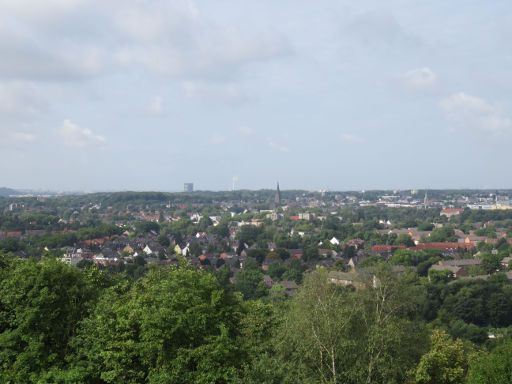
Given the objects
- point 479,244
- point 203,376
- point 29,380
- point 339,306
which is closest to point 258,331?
point 339,306

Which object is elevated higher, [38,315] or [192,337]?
[38,315]

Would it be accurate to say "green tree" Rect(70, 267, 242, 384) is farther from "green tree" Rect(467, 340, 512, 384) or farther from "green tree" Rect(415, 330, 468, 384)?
"green tree" Rect(415, 330, 468, 384)

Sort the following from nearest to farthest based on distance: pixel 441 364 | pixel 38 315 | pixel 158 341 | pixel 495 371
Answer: pixel 158 341 → pixel 495 371 → pixel 38 315 → pixel 441 364

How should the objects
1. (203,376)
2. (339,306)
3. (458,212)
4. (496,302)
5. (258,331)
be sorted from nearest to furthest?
1. (203,376)
2. (339,306)
3. (258,331)
4. (496,302)
5. (458,212)

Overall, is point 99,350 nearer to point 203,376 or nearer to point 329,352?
point 203,376

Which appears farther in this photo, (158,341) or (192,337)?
(192,337)

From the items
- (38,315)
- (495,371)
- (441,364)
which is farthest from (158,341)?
(441,364)

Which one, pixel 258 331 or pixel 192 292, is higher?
pixel 192 292

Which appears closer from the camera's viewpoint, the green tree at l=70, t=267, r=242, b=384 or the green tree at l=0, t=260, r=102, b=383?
the green tree at l=70, t=267, r=242, b=384

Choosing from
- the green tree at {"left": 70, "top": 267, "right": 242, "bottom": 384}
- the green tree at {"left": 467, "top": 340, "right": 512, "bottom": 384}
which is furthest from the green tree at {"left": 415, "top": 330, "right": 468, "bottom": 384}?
the green tree at {"left": 70, "top": 267, "right": 242, "bottom": 384}

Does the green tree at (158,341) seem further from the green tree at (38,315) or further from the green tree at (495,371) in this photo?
the green tree at (495,371)

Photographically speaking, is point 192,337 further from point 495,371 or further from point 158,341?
point 495,371
